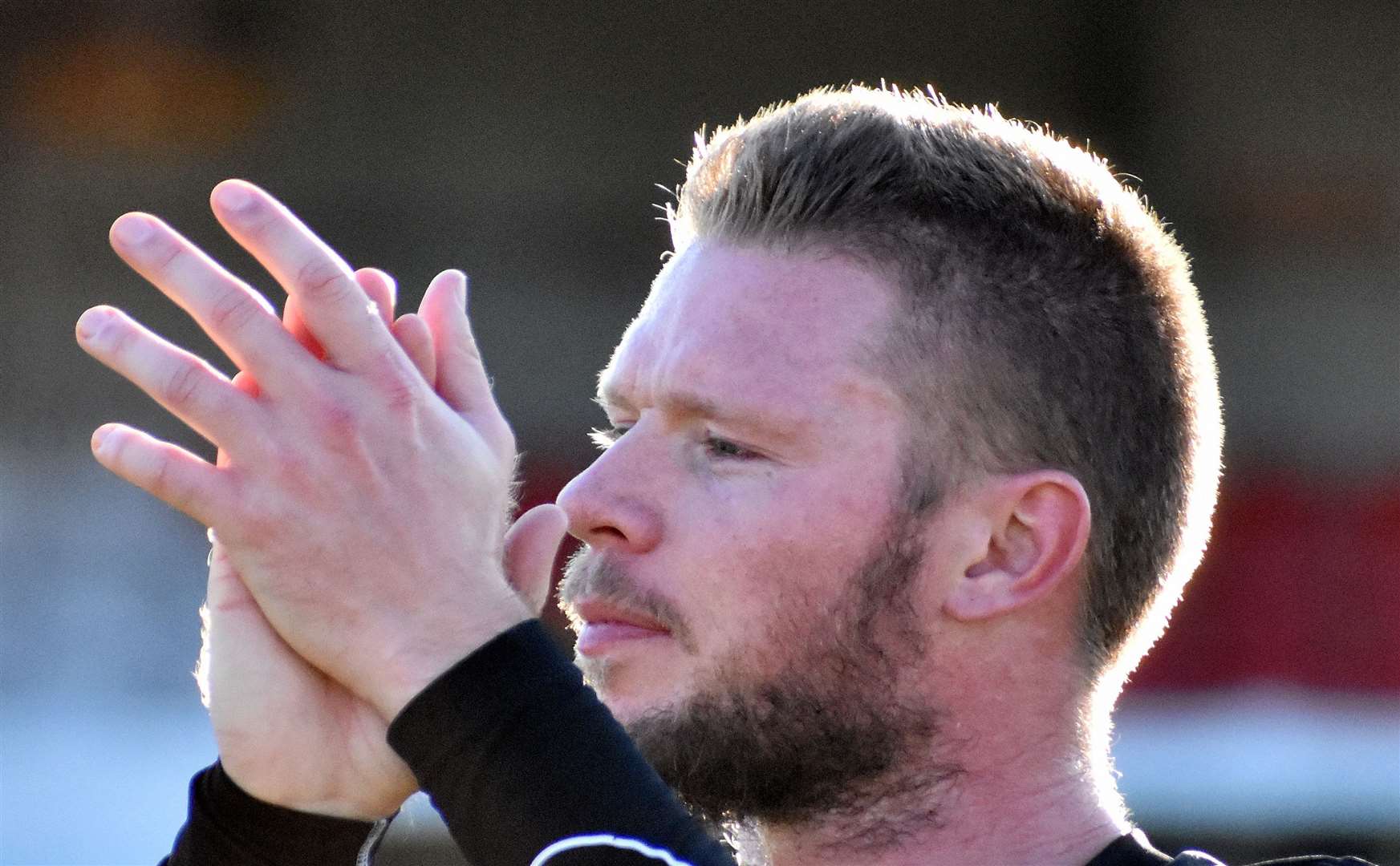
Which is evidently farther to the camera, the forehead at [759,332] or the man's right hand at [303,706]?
the forehead at [759,332]

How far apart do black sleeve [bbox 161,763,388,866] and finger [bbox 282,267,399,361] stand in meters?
0.37

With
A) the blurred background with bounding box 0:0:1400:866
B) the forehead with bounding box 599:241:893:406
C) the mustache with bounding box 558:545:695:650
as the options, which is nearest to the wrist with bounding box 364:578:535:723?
the mustache with bounding box 558:545:695:650

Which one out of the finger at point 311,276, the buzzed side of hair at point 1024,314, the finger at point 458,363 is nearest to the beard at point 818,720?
the buzzed side of hair at point 1024,314

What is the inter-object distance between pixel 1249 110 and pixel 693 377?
7.39 m

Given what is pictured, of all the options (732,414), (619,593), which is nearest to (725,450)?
(732,414)

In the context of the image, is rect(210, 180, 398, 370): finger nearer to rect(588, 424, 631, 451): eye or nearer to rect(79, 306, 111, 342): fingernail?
rect(79, 306, 111, 342): fingernail

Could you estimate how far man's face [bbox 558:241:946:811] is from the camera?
61.2 inches

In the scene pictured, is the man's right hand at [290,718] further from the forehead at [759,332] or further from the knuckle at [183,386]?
the forehead at [759,332]

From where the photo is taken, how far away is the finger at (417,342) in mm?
1113

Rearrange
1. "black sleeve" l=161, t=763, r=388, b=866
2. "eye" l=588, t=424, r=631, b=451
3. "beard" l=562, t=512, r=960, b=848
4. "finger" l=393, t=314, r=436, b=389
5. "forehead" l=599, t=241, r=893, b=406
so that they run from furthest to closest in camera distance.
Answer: "eye" l=588, t=424, r=631, b=451 < "forehead" l=599, t=241, r=893, b=406 < "beard" l=562, t=512, r=960, b=848 < "black sleeve" l=161, t=763, r=388, b=866 < "finger" l=393, t=314, r=436, b=389

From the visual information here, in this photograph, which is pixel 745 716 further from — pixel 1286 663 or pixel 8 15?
pixel 8 15

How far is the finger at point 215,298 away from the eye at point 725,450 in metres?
0.67

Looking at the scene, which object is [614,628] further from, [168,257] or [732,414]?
[168,257]

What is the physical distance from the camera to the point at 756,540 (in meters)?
1.58
